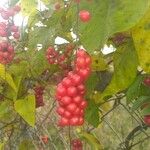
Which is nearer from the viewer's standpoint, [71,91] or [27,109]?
[71,91]

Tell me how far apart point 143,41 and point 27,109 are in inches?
13.3

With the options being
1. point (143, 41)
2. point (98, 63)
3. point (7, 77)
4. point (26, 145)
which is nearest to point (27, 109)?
point (7, 77)

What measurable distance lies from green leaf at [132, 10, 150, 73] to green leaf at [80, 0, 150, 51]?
8cm

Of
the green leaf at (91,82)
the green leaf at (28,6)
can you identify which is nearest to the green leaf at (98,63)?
the green leaf at (91,82)

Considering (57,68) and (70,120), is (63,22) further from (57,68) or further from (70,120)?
(70,120)

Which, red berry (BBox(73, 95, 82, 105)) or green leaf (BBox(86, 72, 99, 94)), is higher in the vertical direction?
A: green leaf (BBox(86, 72, 99, 94))

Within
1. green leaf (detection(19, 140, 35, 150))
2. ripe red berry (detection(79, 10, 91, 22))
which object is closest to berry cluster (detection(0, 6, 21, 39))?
ripe red berry (detection(79, 10, 91, 22))

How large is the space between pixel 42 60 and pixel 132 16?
0.48 m

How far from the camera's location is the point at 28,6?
1265 mm

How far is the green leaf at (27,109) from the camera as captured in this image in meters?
1.00

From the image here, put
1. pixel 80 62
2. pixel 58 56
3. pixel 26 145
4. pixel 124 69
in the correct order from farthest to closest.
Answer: pixel 26 145
pixel 58 56
pixel 124 69
pixel 80 62

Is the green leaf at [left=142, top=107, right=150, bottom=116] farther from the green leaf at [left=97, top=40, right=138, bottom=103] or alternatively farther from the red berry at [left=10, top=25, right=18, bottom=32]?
the red berry at [left=10, top=25, right=18, bottom=32]

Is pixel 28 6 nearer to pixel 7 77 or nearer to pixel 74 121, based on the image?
pixel 7 77

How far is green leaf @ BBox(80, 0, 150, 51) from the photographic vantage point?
2.45ft
